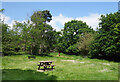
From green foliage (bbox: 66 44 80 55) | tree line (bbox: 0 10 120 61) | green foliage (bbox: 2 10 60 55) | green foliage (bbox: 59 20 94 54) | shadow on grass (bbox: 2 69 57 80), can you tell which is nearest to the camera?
shadow on grass (bbox: 2 69 57 80)

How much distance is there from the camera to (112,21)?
26578mm

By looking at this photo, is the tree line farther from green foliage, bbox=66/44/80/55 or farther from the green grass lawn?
the green grass lawn

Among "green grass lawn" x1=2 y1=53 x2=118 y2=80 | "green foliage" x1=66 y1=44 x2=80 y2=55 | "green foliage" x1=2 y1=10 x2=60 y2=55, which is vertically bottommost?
"green grass lawn" x1=2 y1=53 x2=118 y2=80

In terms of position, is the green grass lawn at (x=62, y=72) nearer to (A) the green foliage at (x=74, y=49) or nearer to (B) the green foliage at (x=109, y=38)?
(B) the green foliage at (x=109, y=38)

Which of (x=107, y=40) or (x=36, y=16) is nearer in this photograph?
(x=107, y=40)

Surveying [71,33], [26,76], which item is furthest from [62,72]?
[71,33]

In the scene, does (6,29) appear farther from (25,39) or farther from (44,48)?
(44,48)

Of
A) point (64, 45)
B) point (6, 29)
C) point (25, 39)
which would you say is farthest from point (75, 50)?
point (6, 29)

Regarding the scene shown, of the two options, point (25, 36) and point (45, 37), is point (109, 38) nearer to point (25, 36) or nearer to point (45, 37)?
point (45, 37)

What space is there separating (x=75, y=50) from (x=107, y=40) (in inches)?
689

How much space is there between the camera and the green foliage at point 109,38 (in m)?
24.2

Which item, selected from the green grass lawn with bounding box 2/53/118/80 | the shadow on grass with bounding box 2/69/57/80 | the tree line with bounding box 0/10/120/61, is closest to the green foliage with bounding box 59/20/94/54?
the tree line with bounding box 0/10/120/61

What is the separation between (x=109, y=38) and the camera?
25938 millimetres

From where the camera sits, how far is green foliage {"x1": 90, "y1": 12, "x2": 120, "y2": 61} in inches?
955
